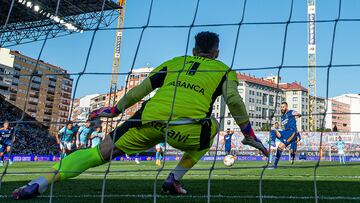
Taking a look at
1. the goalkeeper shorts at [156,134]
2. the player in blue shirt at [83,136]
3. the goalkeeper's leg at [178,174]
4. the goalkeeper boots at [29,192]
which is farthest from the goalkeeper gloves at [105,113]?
the player in blue shirt at [83,136]

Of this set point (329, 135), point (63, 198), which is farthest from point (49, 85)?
point (63, 198)

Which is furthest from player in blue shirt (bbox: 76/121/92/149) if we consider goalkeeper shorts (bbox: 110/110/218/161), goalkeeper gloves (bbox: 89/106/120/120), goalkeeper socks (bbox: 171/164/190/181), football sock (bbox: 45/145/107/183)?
goalkeeper shorts (bbox: 110/110/218/161)

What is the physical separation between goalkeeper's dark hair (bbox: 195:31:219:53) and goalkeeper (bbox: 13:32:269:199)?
0.51ft

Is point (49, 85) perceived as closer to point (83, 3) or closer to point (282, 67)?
point (83, 3)

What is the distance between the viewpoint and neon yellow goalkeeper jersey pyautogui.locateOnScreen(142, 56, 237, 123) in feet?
10.2

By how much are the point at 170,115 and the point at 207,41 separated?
0.80m

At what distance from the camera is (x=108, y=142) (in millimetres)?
3205

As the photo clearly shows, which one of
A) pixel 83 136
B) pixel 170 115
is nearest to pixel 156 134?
pixel 170 115

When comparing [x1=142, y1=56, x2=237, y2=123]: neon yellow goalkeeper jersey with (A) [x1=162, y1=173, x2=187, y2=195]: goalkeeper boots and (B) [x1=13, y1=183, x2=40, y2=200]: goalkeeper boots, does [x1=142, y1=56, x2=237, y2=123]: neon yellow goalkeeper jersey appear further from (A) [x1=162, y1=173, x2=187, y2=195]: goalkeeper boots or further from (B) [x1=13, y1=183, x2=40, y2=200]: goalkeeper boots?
(A) [x1=162, y1=173, x2=187, y2=195]: goalkeeper boots

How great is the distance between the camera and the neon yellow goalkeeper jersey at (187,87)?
3.11m

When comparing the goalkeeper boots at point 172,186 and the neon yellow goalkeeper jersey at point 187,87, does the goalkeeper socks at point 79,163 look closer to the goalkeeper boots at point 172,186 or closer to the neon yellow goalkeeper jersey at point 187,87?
the neon yellow goalkeeper jersey at point 187,87

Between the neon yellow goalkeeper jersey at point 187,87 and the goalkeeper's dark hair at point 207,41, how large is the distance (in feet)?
0.46

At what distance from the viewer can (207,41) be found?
137 inches

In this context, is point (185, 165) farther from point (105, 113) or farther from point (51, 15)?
point (51, 15)
